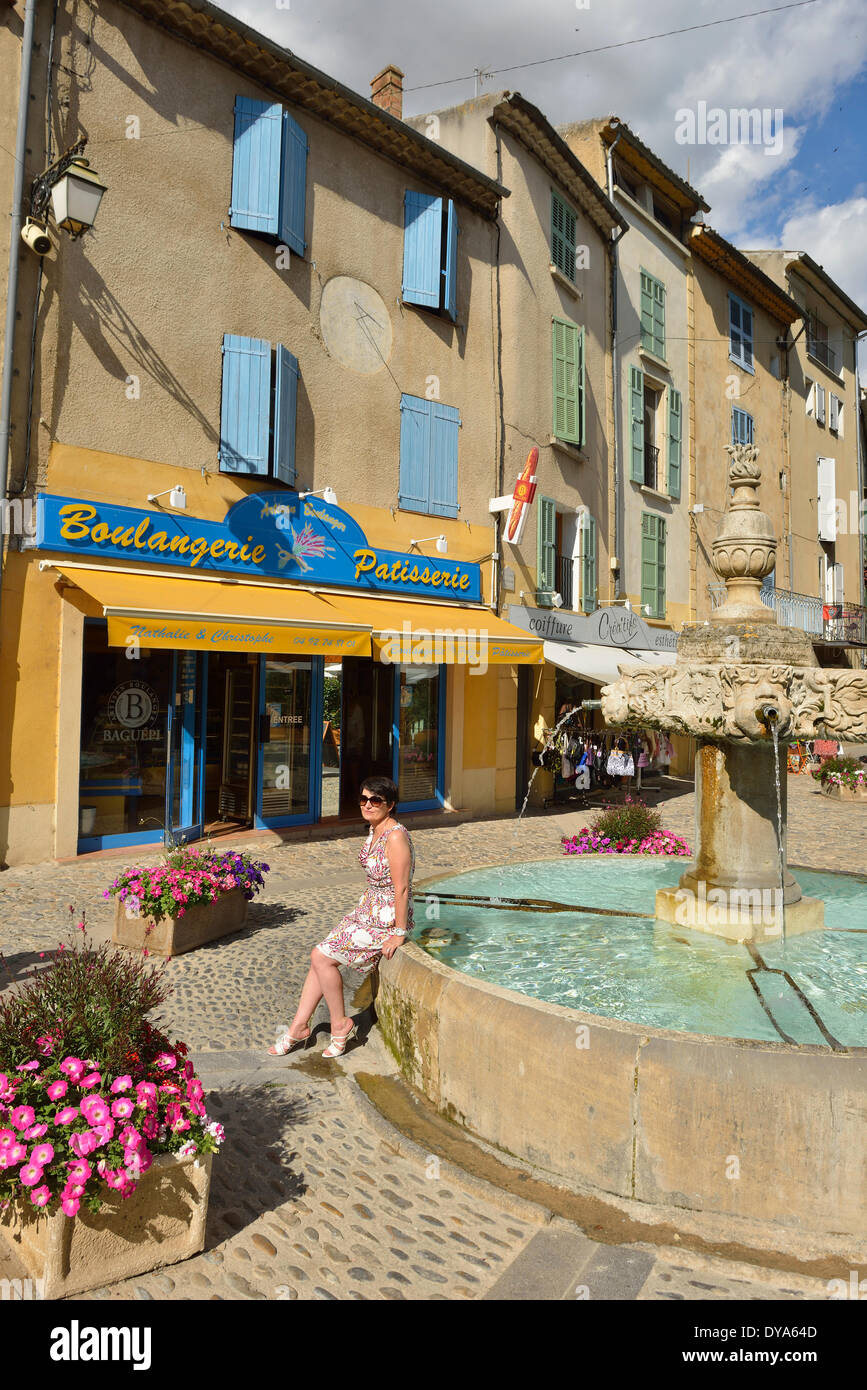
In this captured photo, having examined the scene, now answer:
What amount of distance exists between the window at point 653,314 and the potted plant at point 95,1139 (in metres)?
19.4

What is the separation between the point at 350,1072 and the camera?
4465 mm

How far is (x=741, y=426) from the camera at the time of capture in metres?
23.8

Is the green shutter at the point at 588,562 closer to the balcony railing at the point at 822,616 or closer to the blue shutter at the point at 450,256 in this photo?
the blue shutter at the point at 450,256

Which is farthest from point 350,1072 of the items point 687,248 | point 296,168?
point 687,248

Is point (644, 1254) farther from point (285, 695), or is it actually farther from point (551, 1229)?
point (285, 695)

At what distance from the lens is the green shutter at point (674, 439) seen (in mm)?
20344

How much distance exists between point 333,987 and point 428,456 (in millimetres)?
10322

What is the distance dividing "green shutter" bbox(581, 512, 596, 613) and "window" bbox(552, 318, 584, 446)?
1.59 metres

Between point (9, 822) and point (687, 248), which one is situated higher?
point (687, 248)

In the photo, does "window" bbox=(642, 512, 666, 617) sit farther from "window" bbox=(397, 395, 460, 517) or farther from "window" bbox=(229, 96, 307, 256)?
"window" bbox=(229, 96, 307, 256)

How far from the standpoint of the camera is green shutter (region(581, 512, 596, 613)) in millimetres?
17000
